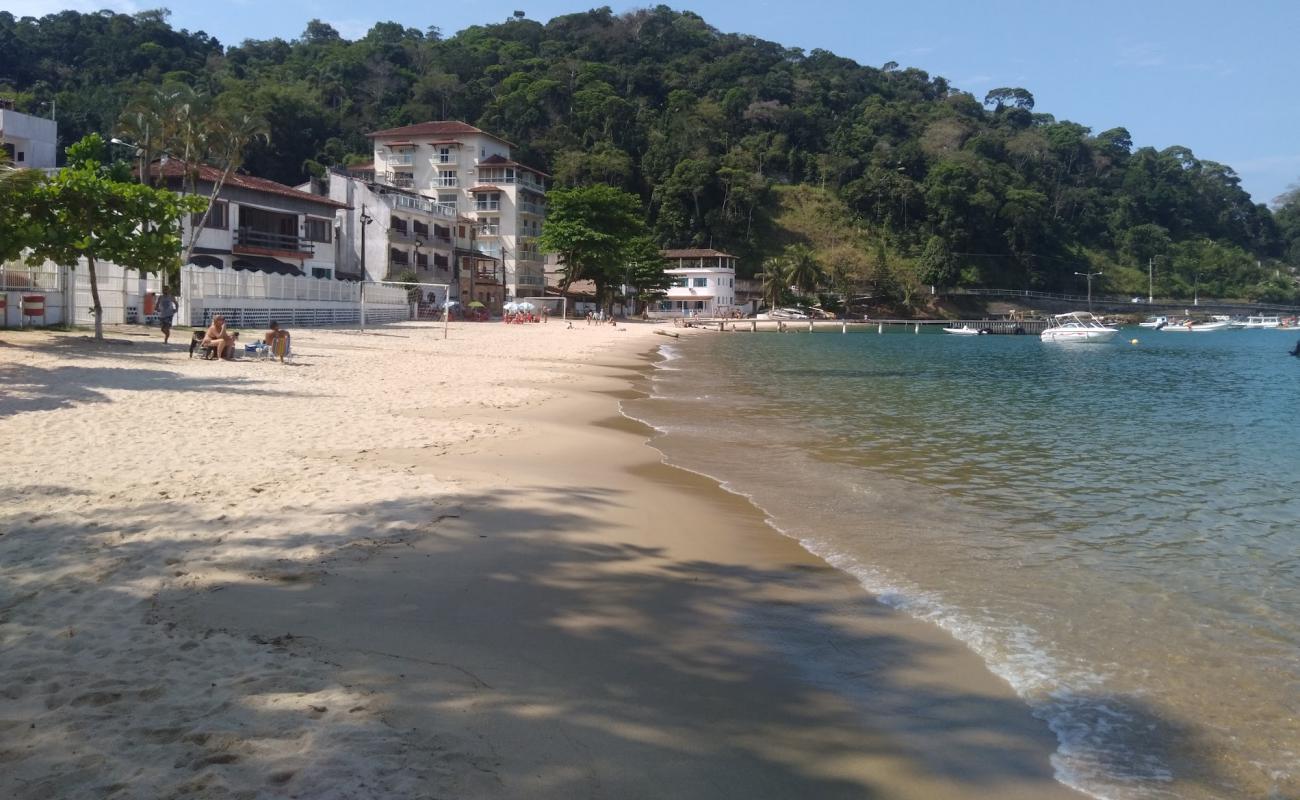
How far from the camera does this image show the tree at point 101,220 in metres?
21.8

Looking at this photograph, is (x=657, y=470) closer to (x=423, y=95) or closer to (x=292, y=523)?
(x=292, y=523)

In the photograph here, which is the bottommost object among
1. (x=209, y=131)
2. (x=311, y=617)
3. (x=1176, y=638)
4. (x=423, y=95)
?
(x=1176, y=638)

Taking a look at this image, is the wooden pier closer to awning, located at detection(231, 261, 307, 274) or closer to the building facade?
the building facade

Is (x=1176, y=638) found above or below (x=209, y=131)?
below

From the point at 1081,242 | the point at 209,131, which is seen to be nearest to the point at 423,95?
the point at 209,131

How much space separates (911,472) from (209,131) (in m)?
38.4

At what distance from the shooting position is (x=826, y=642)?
6453mm

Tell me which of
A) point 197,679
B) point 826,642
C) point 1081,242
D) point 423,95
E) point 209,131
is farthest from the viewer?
point 1081,242

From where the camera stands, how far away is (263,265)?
52.9 metres

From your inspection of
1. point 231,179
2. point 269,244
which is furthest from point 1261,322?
point 231,179

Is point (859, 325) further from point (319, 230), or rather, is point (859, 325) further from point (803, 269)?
point (319, 230)

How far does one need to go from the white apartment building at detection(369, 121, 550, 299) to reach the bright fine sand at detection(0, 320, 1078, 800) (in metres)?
77.5

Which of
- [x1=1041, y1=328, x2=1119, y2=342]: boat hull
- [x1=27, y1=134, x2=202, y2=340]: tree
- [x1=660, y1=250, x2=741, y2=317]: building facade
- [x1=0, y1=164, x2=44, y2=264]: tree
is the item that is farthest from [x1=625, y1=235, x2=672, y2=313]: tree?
[x1=0, y1=164, x2=44, y2=264]: tree

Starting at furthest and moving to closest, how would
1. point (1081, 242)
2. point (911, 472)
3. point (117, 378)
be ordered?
point (1081, 242) < point (117, 378) < point (911, 472)
